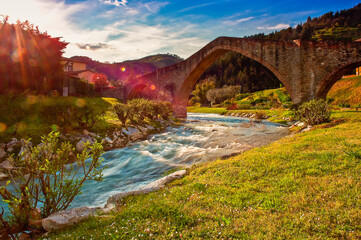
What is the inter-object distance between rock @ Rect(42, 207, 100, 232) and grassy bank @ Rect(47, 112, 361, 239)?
0.16 m

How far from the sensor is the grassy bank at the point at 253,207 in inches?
97.7

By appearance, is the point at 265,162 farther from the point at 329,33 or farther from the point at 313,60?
the point at 329,33

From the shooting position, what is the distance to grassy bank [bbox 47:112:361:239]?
8.14ft

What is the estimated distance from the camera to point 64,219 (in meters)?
3.10

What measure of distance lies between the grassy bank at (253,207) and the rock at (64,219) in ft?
0.51

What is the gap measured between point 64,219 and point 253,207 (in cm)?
278

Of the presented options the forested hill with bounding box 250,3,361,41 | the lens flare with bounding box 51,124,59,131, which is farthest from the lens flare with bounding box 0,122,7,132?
the forested hill with bounding box 250,3,361,41

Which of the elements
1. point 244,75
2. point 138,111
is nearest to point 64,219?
point 138,111

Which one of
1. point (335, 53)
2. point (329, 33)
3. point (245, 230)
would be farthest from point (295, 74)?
point (329, 33)

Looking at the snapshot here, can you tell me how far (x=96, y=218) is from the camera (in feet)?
10.4

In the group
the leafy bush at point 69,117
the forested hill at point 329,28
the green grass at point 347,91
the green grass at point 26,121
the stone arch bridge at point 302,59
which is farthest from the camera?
the forested hill at point 329,28

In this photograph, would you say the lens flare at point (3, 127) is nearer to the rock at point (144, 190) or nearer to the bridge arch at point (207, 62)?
the rock at point (144, 190)

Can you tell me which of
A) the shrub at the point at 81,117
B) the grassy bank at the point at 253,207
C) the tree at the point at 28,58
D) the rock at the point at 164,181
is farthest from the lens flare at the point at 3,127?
the grassy bank at the point at 253,207

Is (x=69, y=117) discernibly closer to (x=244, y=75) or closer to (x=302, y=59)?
(x=302, y=59)
